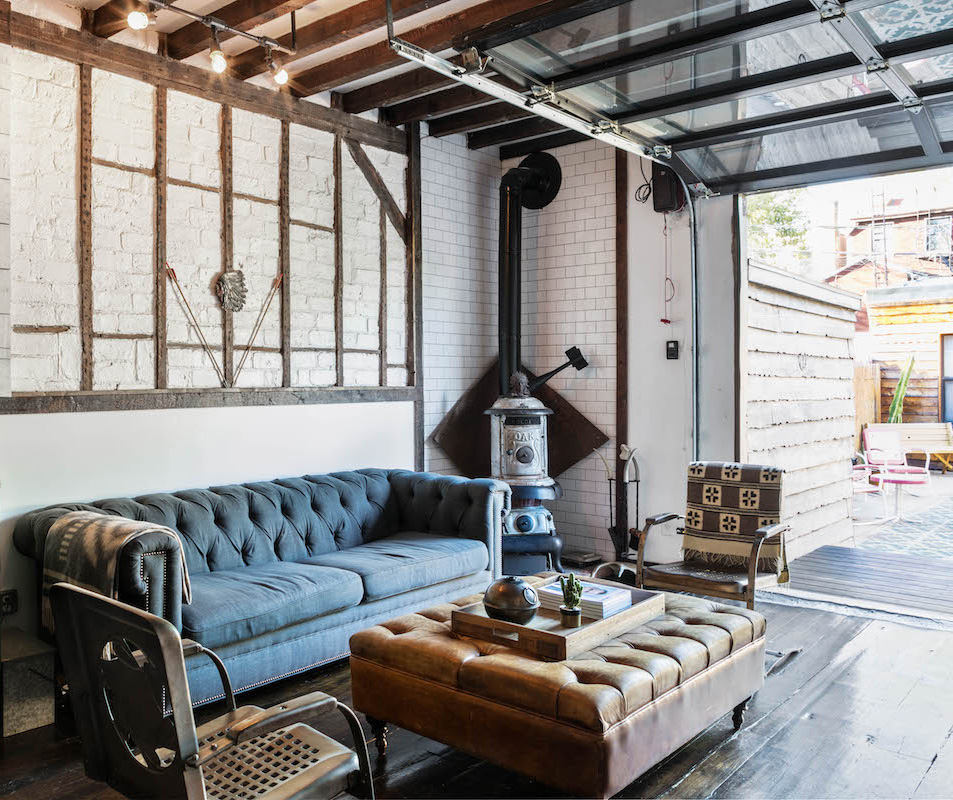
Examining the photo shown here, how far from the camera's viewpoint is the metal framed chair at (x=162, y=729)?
166cm

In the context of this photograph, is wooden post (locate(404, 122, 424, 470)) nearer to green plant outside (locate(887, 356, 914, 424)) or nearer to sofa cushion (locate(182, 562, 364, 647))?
sofa cushion (locate(182, 562, 364, 647))

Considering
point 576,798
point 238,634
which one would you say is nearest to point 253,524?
point 238,634

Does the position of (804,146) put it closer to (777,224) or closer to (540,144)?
(540,144)

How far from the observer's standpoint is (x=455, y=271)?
21.4 feet

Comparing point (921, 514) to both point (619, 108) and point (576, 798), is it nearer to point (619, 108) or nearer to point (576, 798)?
point (619, 108)

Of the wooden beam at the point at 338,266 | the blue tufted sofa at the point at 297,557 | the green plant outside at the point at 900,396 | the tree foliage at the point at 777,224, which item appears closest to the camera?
the blue tufted sofa at the point at 297,557

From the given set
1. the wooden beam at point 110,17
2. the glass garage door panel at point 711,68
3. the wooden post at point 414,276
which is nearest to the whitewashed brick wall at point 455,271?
the wooden post at point 414,276

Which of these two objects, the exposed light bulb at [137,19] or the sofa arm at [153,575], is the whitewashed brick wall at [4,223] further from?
the sofa arm at [153,575]

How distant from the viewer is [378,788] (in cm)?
288

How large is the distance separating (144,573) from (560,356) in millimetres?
4189

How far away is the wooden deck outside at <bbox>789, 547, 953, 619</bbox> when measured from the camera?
516cm

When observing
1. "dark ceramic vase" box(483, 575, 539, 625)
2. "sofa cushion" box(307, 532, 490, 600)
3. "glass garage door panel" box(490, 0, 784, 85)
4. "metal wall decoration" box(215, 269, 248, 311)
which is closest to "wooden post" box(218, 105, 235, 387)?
"metal wall decoration" box(215, 269, 248, 311)

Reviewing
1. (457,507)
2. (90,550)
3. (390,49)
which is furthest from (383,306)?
(90,550)

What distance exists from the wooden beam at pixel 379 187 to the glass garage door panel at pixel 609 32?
6.64 ft
